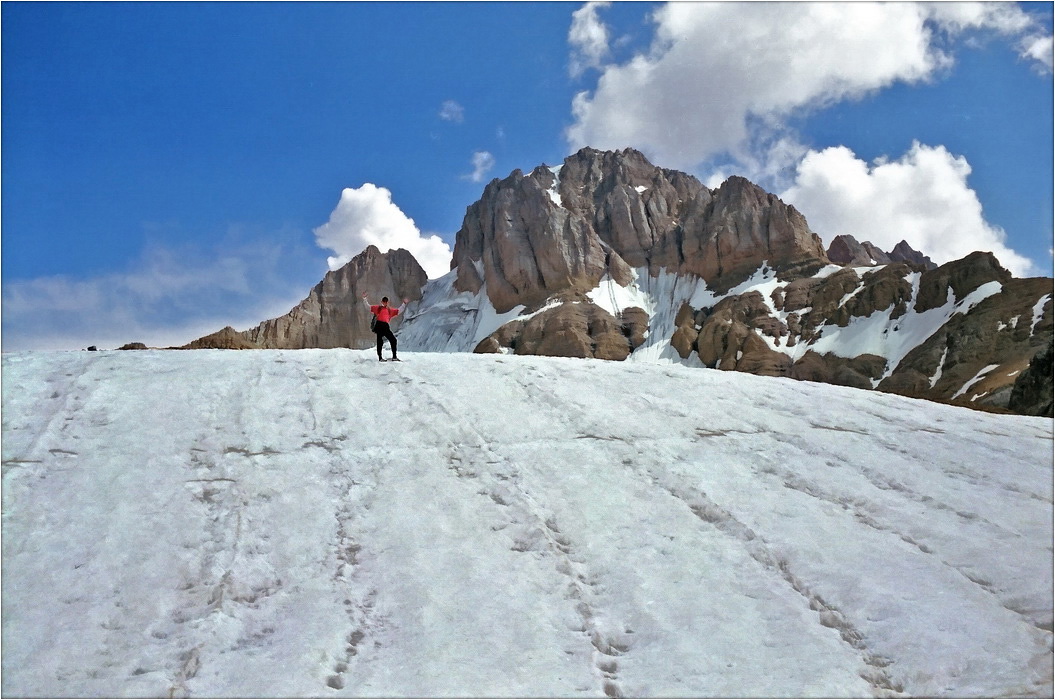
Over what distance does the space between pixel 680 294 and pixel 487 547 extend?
132190 millimetres

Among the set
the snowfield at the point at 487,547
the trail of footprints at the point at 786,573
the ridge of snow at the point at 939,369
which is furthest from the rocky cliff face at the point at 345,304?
the trail of footprints at the point at 786,573

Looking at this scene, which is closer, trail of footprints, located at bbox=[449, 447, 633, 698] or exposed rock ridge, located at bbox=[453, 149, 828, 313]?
trail of footprints, located at bbox=[449, 447, 633, 698]

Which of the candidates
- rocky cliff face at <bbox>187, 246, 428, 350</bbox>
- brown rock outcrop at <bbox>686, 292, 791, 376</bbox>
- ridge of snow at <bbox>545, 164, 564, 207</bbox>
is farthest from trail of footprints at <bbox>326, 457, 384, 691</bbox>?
ridge of snow at <bbox>545, 164, 564, 207</bbox>

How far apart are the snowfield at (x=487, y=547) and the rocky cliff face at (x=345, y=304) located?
13329 centimetres

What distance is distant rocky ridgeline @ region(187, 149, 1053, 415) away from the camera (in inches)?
3398

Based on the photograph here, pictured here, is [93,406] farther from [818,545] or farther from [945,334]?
[945,334]

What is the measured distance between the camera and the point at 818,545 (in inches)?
270

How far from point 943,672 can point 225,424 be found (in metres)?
8.39

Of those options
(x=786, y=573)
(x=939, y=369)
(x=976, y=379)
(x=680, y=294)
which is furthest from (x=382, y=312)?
(x=680, y=294)

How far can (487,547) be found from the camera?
6.53 meters

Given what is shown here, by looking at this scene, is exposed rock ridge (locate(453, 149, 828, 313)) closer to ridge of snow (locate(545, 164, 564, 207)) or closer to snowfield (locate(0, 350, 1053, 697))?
ridge of snow (locate(545, 164, 564, 207))

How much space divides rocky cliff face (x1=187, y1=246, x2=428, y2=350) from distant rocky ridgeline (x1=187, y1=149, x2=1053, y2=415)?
1.25ft

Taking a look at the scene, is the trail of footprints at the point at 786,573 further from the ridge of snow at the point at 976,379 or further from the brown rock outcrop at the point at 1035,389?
the ridge of snow at the point at 976,379

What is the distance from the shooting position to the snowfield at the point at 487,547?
4926mm
